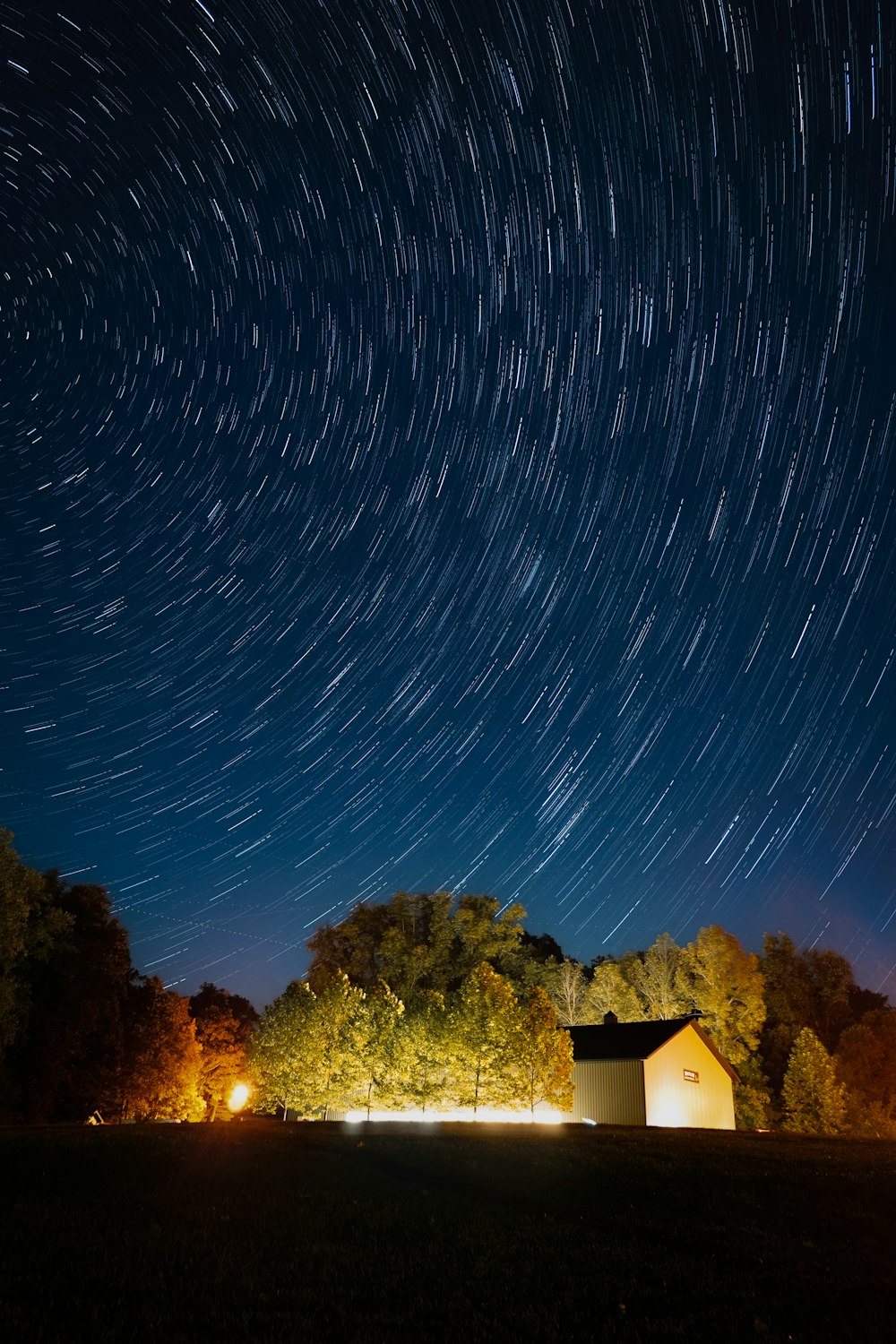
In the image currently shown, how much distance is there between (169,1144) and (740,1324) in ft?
48.7

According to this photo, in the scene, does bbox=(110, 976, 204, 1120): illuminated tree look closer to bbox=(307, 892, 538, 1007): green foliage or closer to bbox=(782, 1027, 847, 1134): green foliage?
bbox=(307, 892, 538, 1007): green foliage

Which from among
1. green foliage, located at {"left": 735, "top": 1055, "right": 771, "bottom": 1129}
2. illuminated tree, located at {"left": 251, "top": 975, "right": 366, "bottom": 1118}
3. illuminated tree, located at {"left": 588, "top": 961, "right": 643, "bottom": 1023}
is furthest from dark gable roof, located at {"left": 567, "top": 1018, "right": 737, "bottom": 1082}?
illuminated tree, located at {"left": 251, "top": 975, "right": 366, "bottom": 1118}

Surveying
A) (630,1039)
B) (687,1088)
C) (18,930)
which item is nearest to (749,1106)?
(687,1088)

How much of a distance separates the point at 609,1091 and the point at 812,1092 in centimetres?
1281

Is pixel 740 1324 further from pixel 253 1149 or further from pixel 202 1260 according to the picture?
pixel 253 1149

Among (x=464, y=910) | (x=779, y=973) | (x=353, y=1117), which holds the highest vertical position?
(x=464, y=910)

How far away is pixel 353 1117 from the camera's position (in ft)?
136

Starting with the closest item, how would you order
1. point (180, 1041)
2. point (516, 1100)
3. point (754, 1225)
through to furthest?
1. point (754, 1225)
2. point (516, 1100)
3. point (180, 1041)

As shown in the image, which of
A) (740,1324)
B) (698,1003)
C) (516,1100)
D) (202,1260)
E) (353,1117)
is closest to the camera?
(740,1324)

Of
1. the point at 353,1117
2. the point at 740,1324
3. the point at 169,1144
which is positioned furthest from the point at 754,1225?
the point at 353,1117

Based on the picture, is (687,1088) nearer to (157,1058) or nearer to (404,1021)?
(404,1021)

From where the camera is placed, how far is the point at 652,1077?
40.6m

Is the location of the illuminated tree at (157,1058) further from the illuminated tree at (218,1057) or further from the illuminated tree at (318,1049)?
the illuminated tree at (218,1057)

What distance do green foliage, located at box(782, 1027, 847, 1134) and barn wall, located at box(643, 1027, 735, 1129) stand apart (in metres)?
3.53
